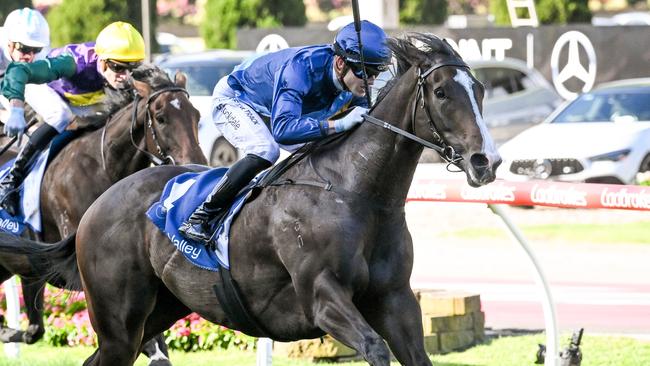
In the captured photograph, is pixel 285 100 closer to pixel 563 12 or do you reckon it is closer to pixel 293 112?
pixel 293 112

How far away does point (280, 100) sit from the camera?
5.53 meters

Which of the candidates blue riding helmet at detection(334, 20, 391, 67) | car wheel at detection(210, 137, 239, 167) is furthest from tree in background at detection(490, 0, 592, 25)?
blue riding helmet at detection(334, 20, 391, 67)

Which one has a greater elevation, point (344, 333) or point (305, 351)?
point (344, 333)

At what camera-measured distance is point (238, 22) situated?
27.6 meters

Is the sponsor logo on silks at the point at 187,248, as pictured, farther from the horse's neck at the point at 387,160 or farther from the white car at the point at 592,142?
the white car at the point at 592,142

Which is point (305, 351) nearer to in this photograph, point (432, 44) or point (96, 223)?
point (96, 223)

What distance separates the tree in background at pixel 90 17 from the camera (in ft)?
87.9

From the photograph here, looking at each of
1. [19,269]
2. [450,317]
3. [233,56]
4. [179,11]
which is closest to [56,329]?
[19,269]

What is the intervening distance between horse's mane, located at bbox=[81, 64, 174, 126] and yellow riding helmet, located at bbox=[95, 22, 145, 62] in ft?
0.34

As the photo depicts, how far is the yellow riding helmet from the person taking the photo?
7.82 meters

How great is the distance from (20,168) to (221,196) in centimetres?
264

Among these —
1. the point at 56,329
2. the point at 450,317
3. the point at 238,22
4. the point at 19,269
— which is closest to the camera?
the point at 19,269

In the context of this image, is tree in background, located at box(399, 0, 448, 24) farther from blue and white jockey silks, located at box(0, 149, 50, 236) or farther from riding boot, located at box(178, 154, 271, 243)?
riding boot, located at box(178, 154, 271, 243)

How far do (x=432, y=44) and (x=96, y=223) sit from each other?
6.23 ft
